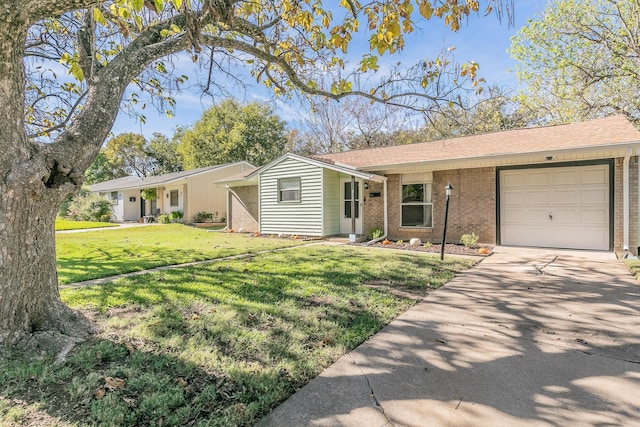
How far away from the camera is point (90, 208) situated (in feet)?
82.5

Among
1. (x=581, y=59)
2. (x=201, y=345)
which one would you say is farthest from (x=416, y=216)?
(x=581, y=59)

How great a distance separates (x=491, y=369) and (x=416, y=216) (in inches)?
348

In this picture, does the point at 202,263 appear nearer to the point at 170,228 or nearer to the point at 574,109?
the point at 170,228

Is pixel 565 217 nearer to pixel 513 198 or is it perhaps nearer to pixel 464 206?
pixel 513 198

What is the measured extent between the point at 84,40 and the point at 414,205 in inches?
380

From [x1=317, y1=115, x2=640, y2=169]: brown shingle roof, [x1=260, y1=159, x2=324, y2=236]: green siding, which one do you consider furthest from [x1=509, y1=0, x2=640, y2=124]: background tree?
[x1=260, y1=159, x2=324, y2=236]: green siding

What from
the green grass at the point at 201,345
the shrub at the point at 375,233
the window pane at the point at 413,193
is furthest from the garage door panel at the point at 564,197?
the green grass at the point at 201,345

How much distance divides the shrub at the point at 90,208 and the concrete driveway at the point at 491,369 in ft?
90.7

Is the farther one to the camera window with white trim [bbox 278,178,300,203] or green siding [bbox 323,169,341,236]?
window with white trim [bbox 278,178,300,203]

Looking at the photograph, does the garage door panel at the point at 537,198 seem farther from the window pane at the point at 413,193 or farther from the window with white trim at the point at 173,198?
the window with white trim at the point at 173,198

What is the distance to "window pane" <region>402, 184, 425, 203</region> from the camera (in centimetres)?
1121

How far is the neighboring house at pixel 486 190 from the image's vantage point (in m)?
8.22

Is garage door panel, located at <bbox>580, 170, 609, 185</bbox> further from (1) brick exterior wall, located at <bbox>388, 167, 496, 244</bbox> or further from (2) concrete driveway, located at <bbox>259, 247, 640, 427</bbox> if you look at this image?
(2) concrete driveway, located at <bbox>259, 247, 640, 427</bbox>

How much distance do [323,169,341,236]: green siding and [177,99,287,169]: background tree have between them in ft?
71.4
